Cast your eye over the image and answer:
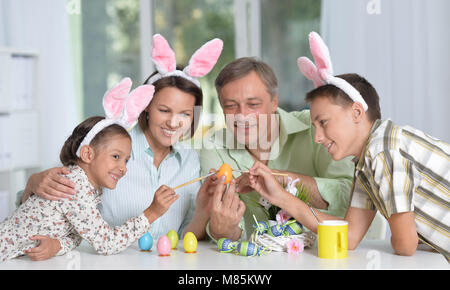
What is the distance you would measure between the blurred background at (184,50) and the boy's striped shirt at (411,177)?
1337 mm

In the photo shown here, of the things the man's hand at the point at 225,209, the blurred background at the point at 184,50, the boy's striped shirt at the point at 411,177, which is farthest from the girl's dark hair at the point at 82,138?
the blurred background at the point at 184,50

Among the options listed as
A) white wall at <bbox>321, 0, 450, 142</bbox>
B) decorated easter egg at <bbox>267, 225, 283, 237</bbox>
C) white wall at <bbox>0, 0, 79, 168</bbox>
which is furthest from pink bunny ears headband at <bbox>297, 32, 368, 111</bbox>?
white wall at <bbox>0, 0, 79, 168</bbox>

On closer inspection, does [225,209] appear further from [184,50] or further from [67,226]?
[184,50]

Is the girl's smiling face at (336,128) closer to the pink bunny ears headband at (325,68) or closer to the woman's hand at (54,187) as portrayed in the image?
the pink bunny ears headband at (325,68)

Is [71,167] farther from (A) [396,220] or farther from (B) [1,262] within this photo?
(A) [396,220]

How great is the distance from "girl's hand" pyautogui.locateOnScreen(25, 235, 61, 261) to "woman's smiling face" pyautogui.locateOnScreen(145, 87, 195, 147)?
54 centimetres

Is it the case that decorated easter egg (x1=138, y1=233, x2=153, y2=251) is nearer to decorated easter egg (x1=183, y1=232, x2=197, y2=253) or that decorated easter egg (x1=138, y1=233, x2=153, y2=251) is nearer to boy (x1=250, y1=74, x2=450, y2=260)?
decorated easter egg (x1=183, y1=232, x2=197, y2=253)

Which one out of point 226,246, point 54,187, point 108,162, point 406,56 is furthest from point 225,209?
point 406,56

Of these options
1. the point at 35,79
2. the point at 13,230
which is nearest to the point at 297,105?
the point at 35,79

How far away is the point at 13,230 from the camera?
1273 mm

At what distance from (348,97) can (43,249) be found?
2.83ft

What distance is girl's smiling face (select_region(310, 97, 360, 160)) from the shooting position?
1.36 m

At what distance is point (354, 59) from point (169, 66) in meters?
1.54

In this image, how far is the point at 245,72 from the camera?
1.69m
